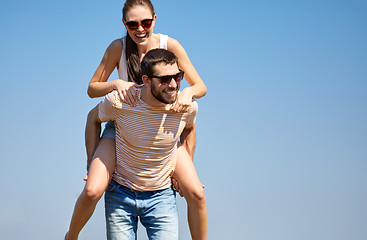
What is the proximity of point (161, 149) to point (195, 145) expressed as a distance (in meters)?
0.75

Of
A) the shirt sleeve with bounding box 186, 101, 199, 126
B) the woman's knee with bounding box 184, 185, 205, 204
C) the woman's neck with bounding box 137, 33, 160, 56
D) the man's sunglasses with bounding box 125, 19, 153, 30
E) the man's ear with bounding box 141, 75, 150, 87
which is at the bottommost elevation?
the woman's knee with bounding box 184, 185, 205, 204

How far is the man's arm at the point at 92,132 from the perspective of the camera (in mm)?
7426

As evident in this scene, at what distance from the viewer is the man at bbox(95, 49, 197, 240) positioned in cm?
704

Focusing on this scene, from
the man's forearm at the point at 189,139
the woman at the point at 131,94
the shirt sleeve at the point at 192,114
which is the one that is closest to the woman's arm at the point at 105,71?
the woman at the point at 131,94

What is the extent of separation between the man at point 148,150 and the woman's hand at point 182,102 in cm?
11

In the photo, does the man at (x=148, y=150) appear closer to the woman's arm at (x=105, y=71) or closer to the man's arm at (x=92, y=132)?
the man's arm at (x=92, y=132)

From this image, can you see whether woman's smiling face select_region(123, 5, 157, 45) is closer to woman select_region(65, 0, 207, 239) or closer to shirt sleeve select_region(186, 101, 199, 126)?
woman select_region(65, 0, 207, 239)

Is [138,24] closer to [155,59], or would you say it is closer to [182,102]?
[155,59]

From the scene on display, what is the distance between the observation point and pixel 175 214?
25.0ft

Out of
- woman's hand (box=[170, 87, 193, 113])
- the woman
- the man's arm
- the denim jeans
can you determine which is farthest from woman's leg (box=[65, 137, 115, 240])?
woman's hand (box=[170, 87, 193, 113])

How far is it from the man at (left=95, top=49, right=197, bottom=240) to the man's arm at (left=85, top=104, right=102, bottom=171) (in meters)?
0.07

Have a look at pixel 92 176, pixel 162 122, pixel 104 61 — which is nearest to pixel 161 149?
pixel 162 122

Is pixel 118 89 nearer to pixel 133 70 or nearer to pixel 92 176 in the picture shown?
pixel 133 70

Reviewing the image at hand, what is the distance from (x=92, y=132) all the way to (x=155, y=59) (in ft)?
4.23
